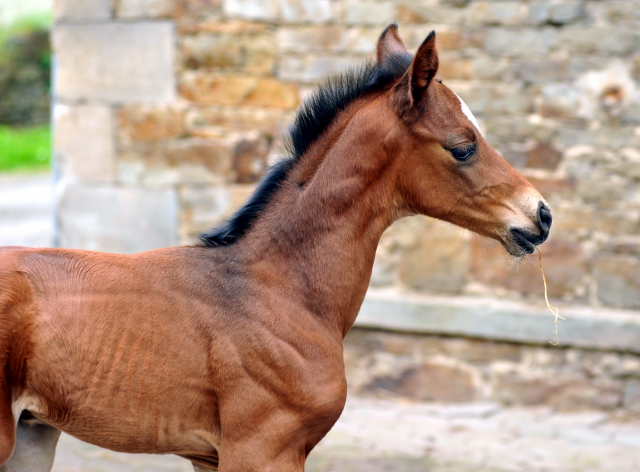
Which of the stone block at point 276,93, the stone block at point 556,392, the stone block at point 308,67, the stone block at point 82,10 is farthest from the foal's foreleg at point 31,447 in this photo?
the stone block at point 82,10

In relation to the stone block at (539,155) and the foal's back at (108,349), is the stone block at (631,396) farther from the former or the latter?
the foal's back at (108,349)

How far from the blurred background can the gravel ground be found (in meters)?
0.02

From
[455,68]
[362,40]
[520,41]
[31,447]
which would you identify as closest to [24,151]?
[362,40]

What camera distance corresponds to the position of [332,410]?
2111mm

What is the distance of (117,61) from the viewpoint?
4824mm

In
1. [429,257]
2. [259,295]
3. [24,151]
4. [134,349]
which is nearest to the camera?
[134,349]

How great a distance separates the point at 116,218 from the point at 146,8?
60.8 inches

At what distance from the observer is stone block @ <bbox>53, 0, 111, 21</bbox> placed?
4824 mm

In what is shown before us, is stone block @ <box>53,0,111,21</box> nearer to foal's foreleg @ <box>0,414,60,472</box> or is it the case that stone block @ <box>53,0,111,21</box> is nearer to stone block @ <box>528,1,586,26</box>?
stone block @ <box>528,1,586,26</box>

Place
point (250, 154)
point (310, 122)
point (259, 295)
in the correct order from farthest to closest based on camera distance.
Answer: point (250, 154) < point (310, 122) < point (259, 295)

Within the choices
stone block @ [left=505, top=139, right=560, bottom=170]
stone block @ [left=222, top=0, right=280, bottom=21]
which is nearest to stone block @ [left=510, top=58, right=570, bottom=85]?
stone block @ [left=505, top=139, right=560, bottom=170]

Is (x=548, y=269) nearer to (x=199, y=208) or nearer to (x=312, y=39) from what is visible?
(x=312, y=39)

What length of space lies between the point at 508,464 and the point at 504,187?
238cm

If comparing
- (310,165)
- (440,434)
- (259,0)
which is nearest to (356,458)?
(440,434)
